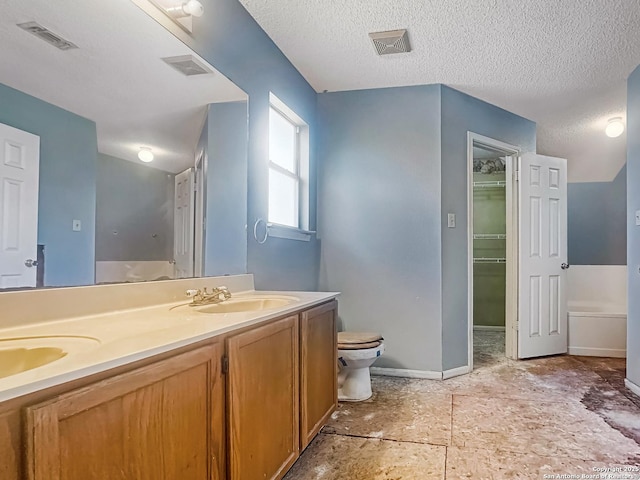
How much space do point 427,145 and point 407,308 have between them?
4.13 feet

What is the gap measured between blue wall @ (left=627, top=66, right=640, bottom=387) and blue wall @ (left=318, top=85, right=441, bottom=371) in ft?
4.20

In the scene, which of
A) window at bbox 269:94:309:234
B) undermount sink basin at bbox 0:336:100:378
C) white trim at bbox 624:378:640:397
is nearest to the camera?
undermount sink basin at bbox 0:336:100:378

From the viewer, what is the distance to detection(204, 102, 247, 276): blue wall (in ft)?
7.16

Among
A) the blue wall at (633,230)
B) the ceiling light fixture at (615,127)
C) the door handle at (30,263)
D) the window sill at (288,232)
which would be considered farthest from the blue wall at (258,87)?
the ceiling light fixture at (615,127)

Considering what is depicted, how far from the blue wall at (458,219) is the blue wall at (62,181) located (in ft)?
8.36

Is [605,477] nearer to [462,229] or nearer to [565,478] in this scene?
[565,478]

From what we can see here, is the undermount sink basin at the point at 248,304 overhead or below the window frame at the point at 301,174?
below

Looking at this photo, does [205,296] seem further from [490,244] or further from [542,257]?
[490,244]

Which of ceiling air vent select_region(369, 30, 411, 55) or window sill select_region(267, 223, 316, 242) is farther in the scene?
window sill select_region(267, 223, 316, 242)

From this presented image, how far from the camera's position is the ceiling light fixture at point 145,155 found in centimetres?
169

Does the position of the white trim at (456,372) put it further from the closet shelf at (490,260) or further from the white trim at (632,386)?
the closet shelf at (490,260)

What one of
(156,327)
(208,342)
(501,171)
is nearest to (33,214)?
(156,327)

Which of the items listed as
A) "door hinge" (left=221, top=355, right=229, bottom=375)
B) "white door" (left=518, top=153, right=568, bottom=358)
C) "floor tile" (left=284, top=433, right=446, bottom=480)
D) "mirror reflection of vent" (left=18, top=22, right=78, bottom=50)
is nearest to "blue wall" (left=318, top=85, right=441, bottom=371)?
"white door" (left=518, top=153, right=568, bottom=358)

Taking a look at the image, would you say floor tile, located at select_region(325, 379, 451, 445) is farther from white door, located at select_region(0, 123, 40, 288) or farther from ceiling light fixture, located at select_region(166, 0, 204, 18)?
ceiling light fixture, located at select_region(166, 0, 204, 18)
